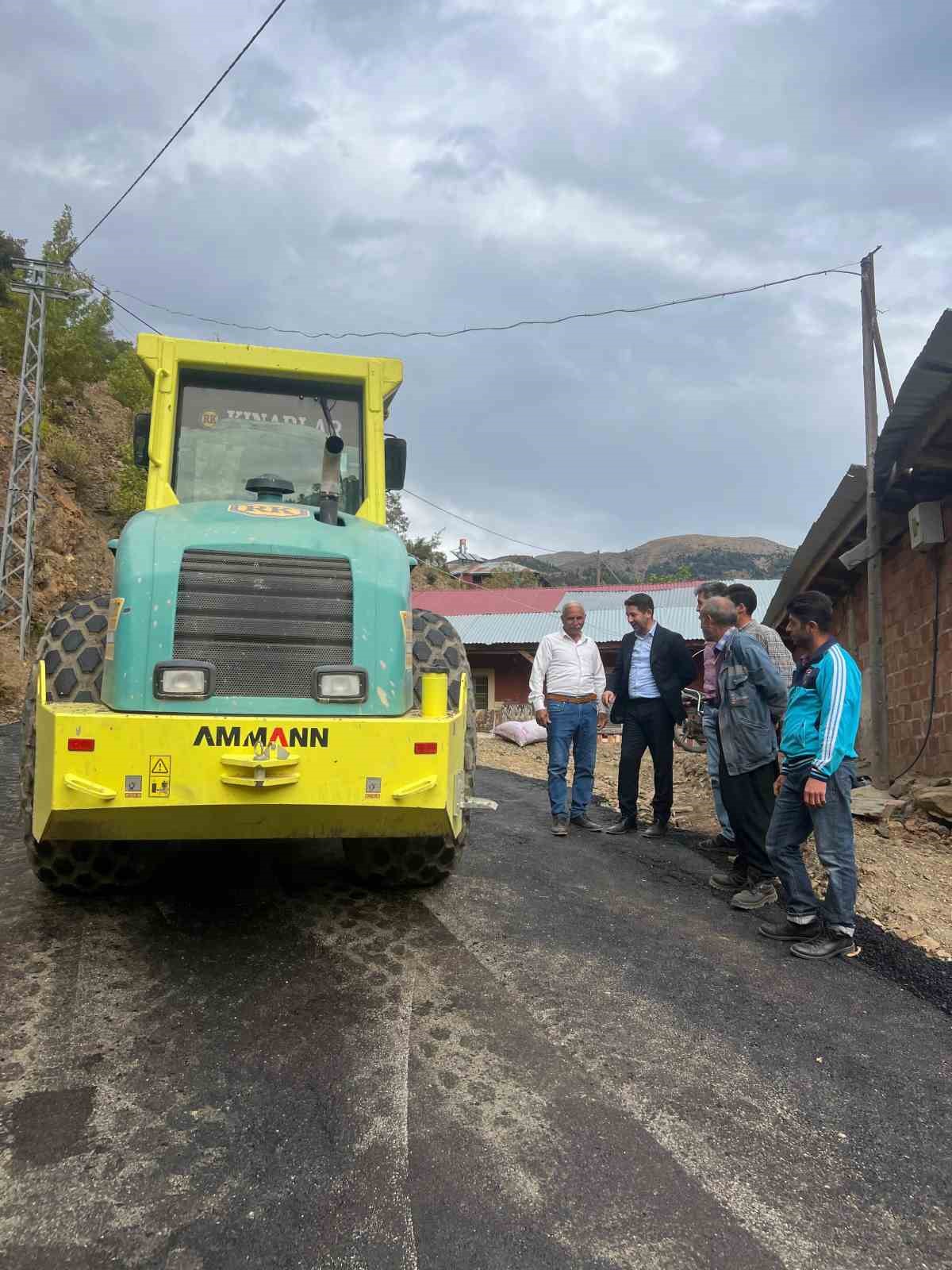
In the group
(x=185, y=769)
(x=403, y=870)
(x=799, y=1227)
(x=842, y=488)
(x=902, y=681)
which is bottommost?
(x=799, y=1227)

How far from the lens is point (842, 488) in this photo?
8.78 metres

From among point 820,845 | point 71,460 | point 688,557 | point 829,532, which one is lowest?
point 820,845

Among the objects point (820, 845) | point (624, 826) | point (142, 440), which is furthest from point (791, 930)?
point (142, 440)

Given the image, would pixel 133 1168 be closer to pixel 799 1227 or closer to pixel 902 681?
pixel 799 1227

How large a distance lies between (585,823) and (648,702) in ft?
3.66

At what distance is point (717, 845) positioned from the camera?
6.07m

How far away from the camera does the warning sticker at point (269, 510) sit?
161 inches

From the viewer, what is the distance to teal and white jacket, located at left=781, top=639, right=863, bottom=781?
405 centimetres

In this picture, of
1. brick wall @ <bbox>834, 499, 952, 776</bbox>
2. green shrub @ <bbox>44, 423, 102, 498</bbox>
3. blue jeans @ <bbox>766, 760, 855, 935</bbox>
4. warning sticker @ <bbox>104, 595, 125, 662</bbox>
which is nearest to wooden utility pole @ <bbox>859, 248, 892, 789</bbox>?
brick wall @ <bbox>834, 499, 952, 776</bbox>

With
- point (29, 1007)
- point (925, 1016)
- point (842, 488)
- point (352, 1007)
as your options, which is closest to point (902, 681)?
point (842, 488)

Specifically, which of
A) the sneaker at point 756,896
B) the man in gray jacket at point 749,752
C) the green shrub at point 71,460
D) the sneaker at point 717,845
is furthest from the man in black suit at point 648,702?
the green shrub at point 71,460

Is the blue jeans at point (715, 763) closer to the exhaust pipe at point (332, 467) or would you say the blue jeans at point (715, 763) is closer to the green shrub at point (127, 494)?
the exhaust pipe at point (332, 467)

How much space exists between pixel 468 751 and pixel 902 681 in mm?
5830

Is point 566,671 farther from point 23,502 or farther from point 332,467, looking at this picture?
point 23,502
